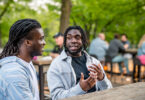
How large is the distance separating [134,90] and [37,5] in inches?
497

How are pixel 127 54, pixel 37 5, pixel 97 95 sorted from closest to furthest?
1. pixel 97 95
2. pixel 127 54
3. pixel 37 5

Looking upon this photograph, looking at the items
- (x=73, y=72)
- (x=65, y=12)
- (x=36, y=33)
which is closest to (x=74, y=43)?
(x=73, y=72)

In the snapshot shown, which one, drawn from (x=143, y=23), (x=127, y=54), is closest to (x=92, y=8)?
(x=143, y=23)

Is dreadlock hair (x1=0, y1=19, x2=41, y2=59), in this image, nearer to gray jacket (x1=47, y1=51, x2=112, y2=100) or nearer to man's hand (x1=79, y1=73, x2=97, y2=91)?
man's hand (x1=79, y1=73, x2=97, y2=91)

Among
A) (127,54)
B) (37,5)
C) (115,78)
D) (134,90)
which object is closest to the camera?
(134,90)

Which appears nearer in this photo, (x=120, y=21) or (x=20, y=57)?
(x=20, y=57)

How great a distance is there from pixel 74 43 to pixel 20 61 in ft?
4.14

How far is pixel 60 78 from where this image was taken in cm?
238

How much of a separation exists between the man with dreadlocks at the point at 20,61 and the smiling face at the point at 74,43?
1.05 metres

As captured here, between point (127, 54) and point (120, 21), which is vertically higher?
point (120, 21)

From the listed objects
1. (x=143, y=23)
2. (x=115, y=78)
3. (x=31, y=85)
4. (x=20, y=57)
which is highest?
(x=143, y=23)

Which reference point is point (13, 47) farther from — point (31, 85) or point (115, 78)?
point (115, 78)

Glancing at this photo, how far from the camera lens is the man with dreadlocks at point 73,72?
2117 millimetres

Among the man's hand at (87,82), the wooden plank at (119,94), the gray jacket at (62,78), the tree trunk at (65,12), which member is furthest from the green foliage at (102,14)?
the wooden plank at (119,94)
